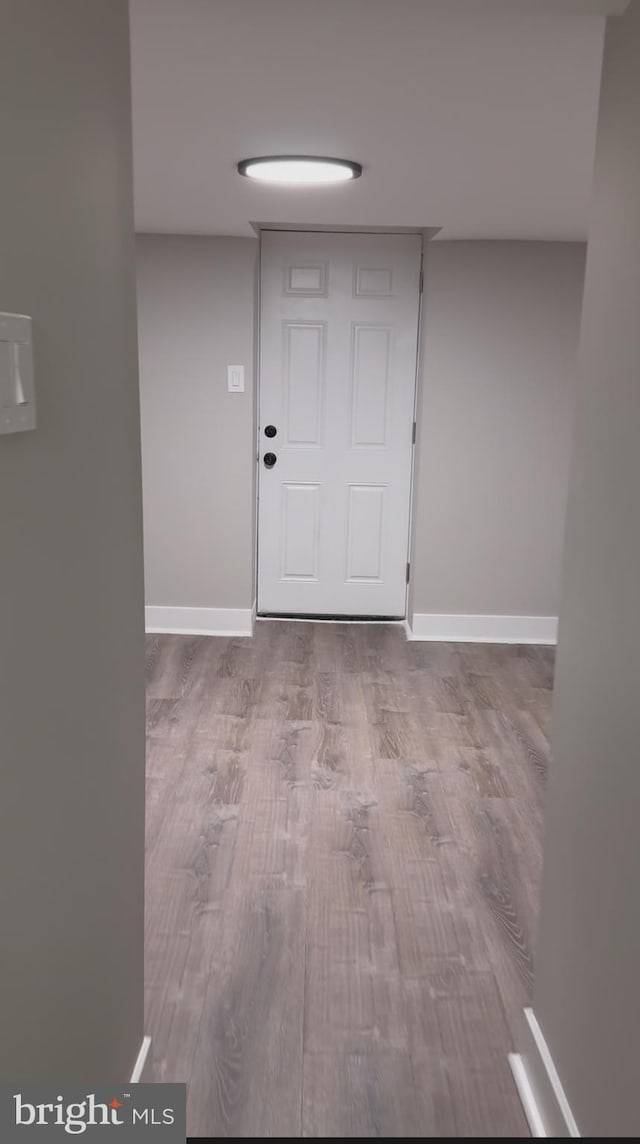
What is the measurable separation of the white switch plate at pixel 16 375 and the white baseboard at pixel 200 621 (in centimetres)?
395

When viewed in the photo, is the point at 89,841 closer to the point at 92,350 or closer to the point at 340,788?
the point at 92,350

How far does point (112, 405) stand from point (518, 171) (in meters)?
1.95

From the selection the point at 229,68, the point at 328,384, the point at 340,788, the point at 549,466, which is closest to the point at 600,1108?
the point at 340,788

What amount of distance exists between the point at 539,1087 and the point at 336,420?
3.72m

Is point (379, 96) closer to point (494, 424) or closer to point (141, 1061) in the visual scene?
point (141, 1061)

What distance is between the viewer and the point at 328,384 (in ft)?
16.3

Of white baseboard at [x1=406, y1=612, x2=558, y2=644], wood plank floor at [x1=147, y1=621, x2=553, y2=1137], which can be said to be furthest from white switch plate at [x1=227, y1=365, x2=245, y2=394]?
white baseboard at [x1=406, y1=612, x2=558, y2=644]

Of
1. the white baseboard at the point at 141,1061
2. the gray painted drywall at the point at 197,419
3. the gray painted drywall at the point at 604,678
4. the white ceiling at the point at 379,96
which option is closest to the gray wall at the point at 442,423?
the gray painted drywall at the point at 197,419

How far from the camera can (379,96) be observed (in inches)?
81.5

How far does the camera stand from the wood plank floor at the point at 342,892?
195 centimetres

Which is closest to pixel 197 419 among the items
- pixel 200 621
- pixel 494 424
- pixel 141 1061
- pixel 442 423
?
pixel 200 621

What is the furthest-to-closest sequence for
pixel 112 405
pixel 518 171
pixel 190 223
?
pixel 190 223 < pixel 518 171 < pixel 112 405

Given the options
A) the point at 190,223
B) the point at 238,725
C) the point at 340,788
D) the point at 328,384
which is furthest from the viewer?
the point at 328,384

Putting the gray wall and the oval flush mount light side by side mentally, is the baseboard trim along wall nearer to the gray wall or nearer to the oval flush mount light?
the oval flush mount light
